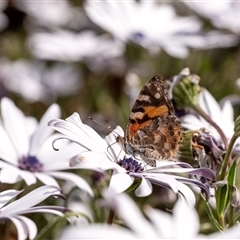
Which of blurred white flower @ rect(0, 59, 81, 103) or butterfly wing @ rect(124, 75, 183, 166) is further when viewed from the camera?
blurred white flower @ rect(0, 59, 81, 103)

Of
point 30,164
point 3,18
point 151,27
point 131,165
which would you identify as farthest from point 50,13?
point 131,165

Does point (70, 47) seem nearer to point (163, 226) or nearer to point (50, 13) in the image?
point (50, 13)

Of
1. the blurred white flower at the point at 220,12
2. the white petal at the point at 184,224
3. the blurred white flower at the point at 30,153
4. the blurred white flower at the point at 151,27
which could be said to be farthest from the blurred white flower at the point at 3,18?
the white petal at the point at 184,224

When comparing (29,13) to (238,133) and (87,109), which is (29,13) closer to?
(87,109)

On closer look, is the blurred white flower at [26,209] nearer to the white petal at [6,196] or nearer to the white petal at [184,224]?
the white petal at [6,196]

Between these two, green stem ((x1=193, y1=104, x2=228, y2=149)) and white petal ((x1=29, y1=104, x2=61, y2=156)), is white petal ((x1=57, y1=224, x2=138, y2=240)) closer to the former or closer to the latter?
green stem ((x1=193, y1=104, x2=228, y2=149))

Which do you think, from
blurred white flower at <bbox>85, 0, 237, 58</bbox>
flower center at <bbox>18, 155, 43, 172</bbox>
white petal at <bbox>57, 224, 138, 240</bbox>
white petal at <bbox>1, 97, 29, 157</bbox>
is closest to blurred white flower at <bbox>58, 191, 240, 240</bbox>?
white petal at <bbox>57, 224, 138, 240</bbox>
